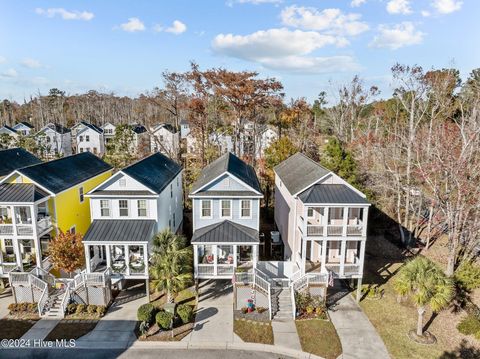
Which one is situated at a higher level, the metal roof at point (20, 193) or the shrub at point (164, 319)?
the metal roof at point (20, 193)

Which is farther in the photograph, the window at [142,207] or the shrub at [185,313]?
the window at [142,207]

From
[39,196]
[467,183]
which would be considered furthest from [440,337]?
[39,196]

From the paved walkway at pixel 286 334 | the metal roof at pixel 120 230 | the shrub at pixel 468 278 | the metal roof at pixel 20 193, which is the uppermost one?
the metal roof at pixel 20 193

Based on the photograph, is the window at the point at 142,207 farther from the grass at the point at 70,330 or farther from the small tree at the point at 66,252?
the grass at the point at 70,330

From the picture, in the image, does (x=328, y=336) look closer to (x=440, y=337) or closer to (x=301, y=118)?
(x=440, y=337)

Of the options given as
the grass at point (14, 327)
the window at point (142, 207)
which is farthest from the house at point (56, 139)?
the grass at point (14, 327)

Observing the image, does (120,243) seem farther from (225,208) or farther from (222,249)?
(225,208)
